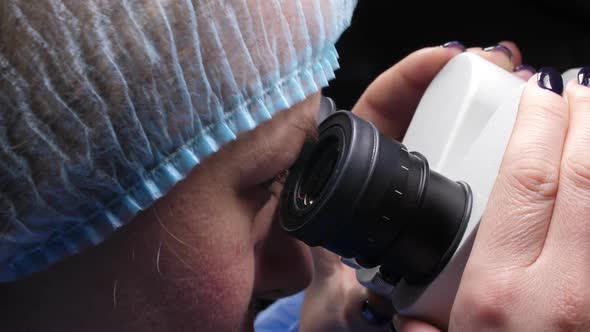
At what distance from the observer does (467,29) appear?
4.48ft

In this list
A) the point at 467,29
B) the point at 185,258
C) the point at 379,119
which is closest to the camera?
the point at 185,258

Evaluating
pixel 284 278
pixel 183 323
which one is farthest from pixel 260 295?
pixel 183 323

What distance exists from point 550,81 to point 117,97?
469mm

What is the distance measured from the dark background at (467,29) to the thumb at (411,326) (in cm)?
78

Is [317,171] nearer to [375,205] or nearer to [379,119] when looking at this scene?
[375,205]

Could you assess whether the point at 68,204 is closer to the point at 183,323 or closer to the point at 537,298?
the point at 183,323

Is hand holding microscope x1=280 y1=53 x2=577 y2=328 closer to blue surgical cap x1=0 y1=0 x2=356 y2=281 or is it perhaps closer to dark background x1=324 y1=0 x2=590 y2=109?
blue surgical cap x1=0 y1=0 x2=356 y2=281

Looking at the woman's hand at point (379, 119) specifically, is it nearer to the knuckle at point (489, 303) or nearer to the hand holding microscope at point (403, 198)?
the hand holding microscope at point (403, 198)

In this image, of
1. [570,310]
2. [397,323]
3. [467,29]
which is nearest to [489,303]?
[570,310]

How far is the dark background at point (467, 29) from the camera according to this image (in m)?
1.34

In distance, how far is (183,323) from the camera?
0.67m

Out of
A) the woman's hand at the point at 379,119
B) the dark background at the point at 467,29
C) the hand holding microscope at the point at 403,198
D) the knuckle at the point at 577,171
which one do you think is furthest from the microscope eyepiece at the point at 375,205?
the dark background at the point at 467,29

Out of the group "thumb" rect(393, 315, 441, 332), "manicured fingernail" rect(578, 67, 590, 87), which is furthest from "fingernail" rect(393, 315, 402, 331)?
→ "manicured fingernail" rect(578, 67, 590, 87)

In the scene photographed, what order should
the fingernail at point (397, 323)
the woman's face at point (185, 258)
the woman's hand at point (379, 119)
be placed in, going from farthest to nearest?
the woman's hand at point (379, 119)
the fingernail at point (397, 323)
the woman's face at point (185, 258)
